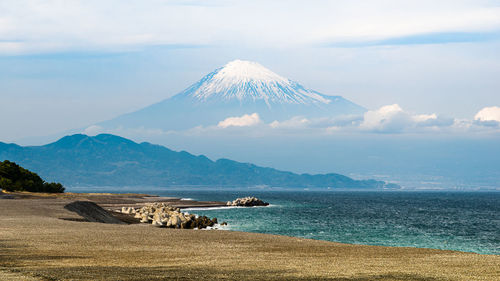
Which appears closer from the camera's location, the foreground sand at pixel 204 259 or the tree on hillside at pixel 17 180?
the foreground sand at pixel 204 259

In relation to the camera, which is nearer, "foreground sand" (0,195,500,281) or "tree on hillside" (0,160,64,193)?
"foreground sand" (0,195,500,281)

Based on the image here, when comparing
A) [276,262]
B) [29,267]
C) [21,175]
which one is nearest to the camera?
[29,267]

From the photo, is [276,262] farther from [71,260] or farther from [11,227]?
[11,227]

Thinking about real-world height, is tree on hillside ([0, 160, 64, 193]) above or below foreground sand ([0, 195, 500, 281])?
above

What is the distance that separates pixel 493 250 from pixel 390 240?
27.1 feet

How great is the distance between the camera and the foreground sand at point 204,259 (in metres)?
18.0

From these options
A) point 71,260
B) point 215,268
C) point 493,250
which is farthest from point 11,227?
point 493,250

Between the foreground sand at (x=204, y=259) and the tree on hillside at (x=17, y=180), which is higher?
the tree on hillside at (x=17, y=180)

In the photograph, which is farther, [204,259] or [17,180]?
[17,180]

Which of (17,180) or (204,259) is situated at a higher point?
(17,180)

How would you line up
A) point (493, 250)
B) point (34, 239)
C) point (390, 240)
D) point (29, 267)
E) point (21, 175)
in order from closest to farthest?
point (29, 267) → point (34, 239) → point (493, 250) → point (390, 240) → point (21, 175)

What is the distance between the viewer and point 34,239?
88.6 feet

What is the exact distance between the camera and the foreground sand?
17969 mm

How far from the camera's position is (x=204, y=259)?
2250 cm
